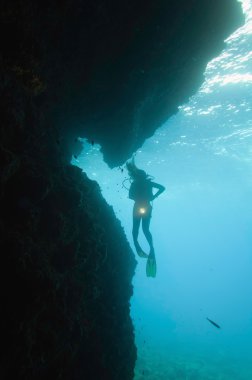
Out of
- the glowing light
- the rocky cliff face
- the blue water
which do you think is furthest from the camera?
the blue water

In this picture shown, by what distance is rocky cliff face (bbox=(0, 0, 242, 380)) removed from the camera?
16.0 ft

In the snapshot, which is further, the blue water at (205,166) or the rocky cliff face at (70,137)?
the blue water at (205,166)

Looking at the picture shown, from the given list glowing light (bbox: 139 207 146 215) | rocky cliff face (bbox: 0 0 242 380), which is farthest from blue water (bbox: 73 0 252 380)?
glowing light (bbox: 139 207 146 215)

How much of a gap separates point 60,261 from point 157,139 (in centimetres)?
2290

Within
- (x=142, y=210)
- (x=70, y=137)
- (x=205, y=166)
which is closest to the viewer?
(x=142, y=210)

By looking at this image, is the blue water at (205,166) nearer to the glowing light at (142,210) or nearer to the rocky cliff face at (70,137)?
the rocky cliff face at (70,137)

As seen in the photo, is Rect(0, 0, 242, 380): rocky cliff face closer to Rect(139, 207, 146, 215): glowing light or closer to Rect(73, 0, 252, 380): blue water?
Rect(139, 207, 146, 215): glowing light

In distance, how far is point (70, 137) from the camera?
37.8 feet

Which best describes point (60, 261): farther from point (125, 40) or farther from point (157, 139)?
point (157, 139)

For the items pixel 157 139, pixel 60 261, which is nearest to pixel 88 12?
pixel 60 261

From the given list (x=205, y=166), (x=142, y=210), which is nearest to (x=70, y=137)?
(x=142, y=210)

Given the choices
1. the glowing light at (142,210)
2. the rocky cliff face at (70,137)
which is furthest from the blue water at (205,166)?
the glowing light at (142,210)

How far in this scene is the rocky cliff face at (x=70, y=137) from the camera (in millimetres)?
4879

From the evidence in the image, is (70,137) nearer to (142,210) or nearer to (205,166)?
(142,210)
